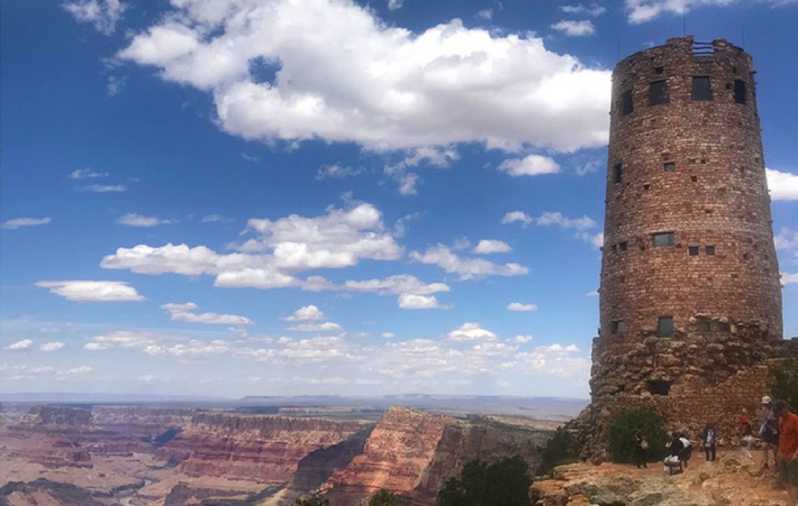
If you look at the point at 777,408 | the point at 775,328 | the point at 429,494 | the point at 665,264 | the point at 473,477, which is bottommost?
the point at 429,494

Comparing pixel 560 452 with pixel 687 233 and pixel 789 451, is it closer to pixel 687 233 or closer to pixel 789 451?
pixel 687 233

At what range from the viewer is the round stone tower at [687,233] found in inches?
1256

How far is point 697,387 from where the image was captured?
30734mm

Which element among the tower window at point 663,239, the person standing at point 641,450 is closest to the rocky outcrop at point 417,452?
the tower window at point 663,239

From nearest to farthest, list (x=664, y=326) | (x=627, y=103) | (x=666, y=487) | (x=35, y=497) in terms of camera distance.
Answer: (x=666, y=487), (x=664, y=326), (x=627, y=103), (x=35, y=497)

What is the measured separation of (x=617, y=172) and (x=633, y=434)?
41.2 ft

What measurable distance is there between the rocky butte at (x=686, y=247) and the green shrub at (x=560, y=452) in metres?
1.03

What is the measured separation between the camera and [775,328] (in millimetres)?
33406

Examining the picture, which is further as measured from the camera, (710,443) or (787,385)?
(710,443)

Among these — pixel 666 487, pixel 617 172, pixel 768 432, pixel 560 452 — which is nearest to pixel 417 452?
pixel 560 452

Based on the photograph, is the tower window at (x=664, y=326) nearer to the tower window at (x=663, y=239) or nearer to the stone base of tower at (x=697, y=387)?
the stone base of tower at (x=697, y=387)

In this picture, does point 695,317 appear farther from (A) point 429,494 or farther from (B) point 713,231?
(A) point 429,494

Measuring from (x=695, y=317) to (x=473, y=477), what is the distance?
1402 cm

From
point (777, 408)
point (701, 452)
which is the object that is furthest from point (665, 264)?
point (777, 408)
